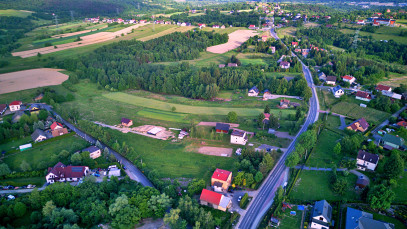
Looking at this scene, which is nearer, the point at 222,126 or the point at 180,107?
the point at 222,126

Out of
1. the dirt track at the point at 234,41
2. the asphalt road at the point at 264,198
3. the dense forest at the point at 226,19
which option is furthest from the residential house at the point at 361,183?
the dense forest at the point at 226,19

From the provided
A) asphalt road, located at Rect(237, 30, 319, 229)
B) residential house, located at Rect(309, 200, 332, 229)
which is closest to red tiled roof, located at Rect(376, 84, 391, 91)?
asphalt road, located at Rect(237, 30, 319, 229)

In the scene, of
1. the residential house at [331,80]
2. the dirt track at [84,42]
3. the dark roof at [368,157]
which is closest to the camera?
the dark roof at [368,157]

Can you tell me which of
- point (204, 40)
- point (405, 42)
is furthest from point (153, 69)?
point (405, 42)

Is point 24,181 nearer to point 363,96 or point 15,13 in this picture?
point 363,96

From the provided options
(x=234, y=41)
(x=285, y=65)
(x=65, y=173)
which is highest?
(x=234, y=41)

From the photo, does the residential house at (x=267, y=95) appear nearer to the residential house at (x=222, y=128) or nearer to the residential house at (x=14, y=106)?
the residential house at (x=222, y=128)

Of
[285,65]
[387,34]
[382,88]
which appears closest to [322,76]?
[285,65]
